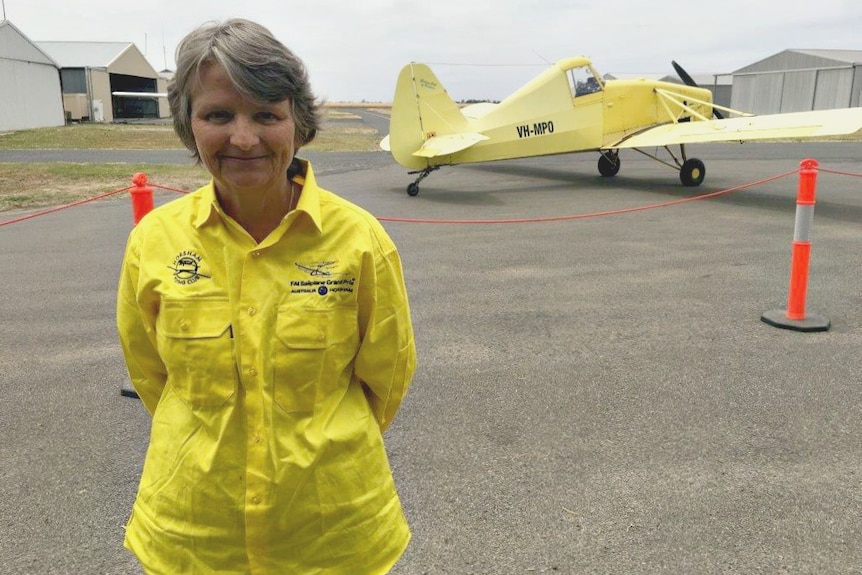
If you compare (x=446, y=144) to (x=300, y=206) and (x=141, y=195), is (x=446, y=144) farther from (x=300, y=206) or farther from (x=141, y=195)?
(x=300, y=206)

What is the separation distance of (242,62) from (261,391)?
0.70 m

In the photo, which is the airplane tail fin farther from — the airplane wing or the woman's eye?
the woman's eye

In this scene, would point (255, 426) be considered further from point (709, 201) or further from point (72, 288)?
point (709, 201)

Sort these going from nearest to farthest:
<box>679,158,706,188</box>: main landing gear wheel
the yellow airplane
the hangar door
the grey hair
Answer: the grey hair → the yellow airplane → <box>679,158,706,188</box>: main landing gear wheel → the hangar door

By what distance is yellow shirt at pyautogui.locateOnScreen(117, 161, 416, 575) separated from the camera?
152 centimetres

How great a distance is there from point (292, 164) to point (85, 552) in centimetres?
199

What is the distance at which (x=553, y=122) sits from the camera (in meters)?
14.5

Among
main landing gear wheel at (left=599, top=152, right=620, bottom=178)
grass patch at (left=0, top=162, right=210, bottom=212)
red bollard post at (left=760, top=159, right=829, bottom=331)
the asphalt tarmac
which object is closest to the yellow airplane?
main landing gear wheel at (left=599, top=152, right=620, bottom=178)

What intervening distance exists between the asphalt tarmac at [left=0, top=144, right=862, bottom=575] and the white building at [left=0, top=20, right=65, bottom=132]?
1402 inches

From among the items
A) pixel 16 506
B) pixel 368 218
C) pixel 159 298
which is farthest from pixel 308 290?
pixel 16 506

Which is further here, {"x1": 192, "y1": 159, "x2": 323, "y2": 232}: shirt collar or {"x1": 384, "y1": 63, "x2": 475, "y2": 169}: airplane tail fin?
{"x1": 384, "y1": 63, "x2": 475, "y2": 169}: airplane tail fin

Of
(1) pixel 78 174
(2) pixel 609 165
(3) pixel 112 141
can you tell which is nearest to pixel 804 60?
(2) pixel 609 165

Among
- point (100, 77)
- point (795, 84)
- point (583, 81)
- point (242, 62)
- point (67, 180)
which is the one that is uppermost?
point (100, 77)

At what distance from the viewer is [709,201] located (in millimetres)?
12250
